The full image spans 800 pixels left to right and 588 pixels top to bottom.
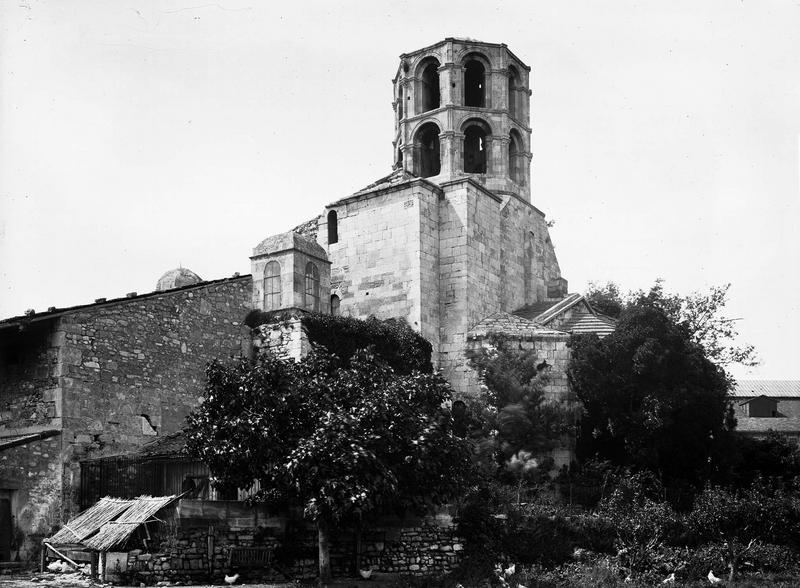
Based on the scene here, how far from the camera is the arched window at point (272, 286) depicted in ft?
96.2

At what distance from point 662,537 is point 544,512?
9.18 ft

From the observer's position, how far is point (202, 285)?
2781cm

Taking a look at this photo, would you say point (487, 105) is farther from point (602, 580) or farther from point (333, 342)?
point (602, 580)

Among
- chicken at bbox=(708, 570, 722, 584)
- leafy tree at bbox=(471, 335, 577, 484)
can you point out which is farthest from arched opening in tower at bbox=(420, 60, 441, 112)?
chicken at bbox=(708, 570, 722, 584)

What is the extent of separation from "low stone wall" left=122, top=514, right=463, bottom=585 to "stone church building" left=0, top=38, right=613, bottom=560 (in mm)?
4237

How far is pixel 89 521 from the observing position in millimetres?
21562

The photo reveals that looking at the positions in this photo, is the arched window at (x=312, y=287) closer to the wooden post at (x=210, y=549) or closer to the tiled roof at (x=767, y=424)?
the wooden post at (x=210, y=549)

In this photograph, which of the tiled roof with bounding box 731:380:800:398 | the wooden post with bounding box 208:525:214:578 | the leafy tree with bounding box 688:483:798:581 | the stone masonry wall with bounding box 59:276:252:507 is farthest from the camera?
the tiled roof with bounding box 731:380:800:398

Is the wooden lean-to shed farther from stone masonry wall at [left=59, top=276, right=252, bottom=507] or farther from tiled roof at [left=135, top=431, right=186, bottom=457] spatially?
tiled roof at [left=135, top=431, right=186, bottom=457]

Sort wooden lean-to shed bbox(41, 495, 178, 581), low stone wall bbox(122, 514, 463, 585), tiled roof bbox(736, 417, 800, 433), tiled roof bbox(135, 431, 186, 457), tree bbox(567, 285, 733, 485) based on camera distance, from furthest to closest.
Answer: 1. tiled roof bbox(736, 417, 800, 433)
2. tree bbox(567, 285, 733, 485)
3. tiled roof bbox(135, 431, 186, 457)
4. low stone wall bbox(122, 514, 463, 585)
5. wooden lean-to shed bbox(41, 495, 178, 581)


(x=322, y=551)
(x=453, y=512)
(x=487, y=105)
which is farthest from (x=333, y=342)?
(x=487, y=105)

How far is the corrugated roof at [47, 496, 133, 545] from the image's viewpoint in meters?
21.1

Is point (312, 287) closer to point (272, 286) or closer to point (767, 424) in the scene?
point (272, 286)

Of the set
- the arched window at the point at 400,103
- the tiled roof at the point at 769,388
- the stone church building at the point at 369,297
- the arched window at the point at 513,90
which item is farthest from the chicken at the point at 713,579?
the tiled roof at the point at 769,388
